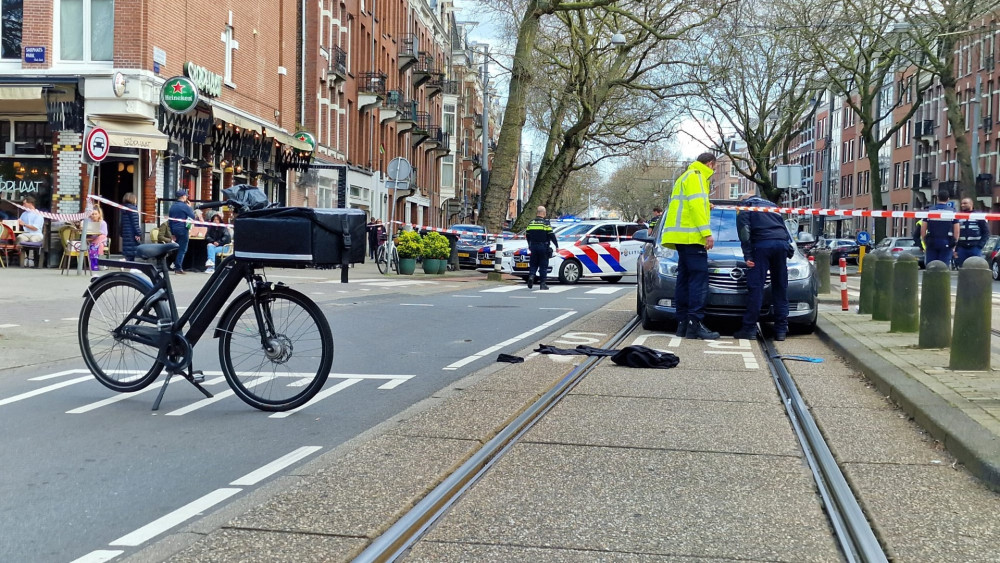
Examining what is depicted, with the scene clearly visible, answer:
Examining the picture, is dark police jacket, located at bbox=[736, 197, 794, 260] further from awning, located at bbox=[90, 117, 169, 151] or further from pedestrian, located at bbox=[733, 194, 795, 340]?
awning, located at bbox=[90, 117, 169, 151]

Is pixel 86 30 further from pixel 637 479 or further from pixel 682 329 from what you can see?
pixel 637 479

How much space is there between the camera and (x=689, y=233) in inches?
443

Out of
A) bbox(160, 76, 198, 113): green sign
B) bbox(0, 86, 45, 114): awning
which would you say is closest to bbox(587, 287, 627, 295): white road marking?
bbox(160, 76, 198, 113): green sign

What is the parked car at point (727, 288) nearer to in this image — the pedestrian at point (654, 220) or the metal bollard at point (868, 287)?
the metal bollard at point (868, 287)

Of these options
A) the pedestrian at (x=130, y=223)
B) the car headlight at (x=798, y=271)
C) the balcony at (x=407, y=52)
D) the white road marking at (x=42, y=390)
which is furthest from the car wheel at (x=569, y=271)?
the balcony at (x=407, y=52)

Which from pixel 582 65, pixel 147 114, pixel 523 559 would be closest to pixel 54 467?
pixel 523 559

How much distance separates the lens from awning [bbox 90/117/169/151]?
979 inches

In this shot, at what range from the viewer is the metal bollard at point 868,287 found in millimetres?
13656

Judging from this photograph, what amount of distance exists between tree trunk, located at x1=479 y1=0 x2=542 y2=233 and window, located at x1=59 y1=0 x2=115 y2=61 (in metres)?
10.8

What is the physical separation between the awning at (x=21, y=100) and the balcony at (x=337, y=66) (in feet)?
56.2

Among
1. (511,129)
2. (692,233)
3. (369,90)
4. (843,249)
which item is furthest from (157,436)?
(843,249)

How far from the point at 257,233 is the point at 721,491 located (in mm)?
3150

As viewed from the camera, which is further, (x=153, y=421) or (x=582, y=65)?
(x=582, y=65)

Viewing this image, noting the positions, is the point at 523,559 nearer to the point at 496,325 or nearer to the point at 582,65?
the point at 496,325
